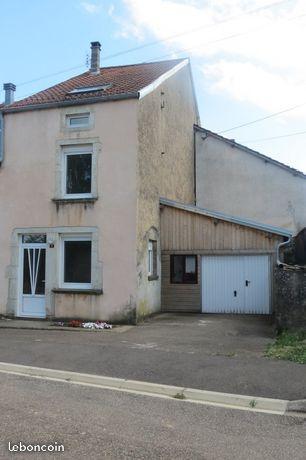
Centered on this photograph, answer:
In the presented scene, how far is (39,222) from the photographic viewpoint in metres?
16.0

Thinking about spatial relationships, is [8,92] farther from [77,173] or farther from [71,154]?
[77,173]

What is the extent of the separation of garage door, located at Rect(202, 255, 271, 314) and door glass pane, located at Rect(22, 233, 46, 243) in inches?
214

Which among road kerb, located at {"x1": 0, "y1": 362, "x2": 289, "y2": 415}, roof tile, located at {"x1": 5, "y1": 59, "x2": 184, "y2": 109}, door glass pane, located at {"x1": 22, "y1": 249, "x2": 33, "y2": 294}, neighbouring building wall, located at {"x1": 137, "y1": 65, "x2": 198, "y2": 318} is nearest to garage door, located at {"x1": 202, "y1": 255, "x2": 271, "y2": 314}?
neighbouring building wall, located at {"x1": 137, "y1": 65, "x2": 198, "y2": 318}

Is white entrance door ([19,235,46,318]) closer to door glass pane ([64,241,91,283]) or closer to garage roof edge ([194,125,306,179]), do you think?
door glass pane ([64,241,91,283])

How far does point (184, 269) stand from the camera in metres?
17.7

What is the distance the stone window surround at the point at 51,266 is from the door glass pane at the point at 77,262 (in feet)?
0.91

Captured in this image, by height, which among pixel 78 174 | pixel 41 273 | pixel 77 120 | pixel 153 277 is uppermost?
pixel 77 120

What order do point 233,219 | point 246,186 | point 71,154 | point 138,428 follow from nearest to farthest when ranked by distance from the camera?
1. point 138,428
2. point 71,154
3. point 233,219
4. point 246,186

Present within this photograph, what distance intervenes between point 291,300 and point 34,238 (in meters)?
8.22

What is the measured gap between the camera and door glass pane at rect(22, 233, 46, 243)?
16.1 metres

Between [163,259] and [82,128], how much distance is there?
5.27 meters

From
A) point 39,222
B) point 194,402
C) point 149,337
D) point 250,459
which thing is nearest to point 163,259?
point 39,222

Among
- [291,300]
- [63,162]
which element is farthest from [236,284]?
[63,162]

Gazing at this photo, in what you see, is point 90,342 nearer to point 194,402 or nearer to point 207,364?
point 207,364
